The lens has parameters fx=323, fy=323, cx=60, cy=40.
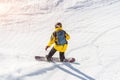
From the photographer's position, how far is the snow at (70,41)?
11094 millimetres

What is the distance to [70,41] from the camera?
1365 centimetres

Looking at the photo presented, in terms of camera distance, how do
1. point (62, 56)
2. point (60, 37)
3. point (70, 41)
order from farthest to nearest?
point (70, 41)
point (62, 56)
point (60, 37)

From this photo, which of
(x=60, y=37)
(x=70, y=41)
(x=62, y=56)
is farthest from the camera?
(x=70, y=41)

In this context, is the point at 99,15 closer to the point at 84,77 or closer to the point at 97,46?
the point at 97,46

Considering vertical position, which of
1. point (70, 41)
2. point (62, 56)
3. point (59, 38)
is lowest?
point (62, 56)

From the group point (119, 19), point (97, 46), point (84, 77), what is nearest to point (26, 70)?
point (84, 77)

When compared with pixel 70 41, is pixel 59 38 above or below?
above

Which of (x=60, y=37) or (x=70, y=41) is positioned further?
(x=70, y=41)

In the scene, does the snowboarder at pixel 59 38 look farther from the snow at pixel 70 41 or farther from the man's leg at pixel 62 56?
the snow at pixel 70 41

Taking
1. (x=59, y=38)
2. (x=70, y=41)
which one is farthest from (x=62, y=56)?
(x=70, y=41)

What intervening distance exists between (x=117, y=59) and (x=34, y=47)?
11.9 feet

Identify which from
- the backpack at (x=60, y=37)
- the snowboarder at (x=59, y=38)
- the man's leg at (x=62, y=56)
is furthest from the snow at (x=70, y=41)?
the backpack at (x=60, y=37)

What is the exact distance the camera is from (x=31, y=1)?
17453 millimetres

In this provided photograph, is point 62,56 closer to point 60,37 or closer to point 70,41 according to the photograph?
point 60,37
